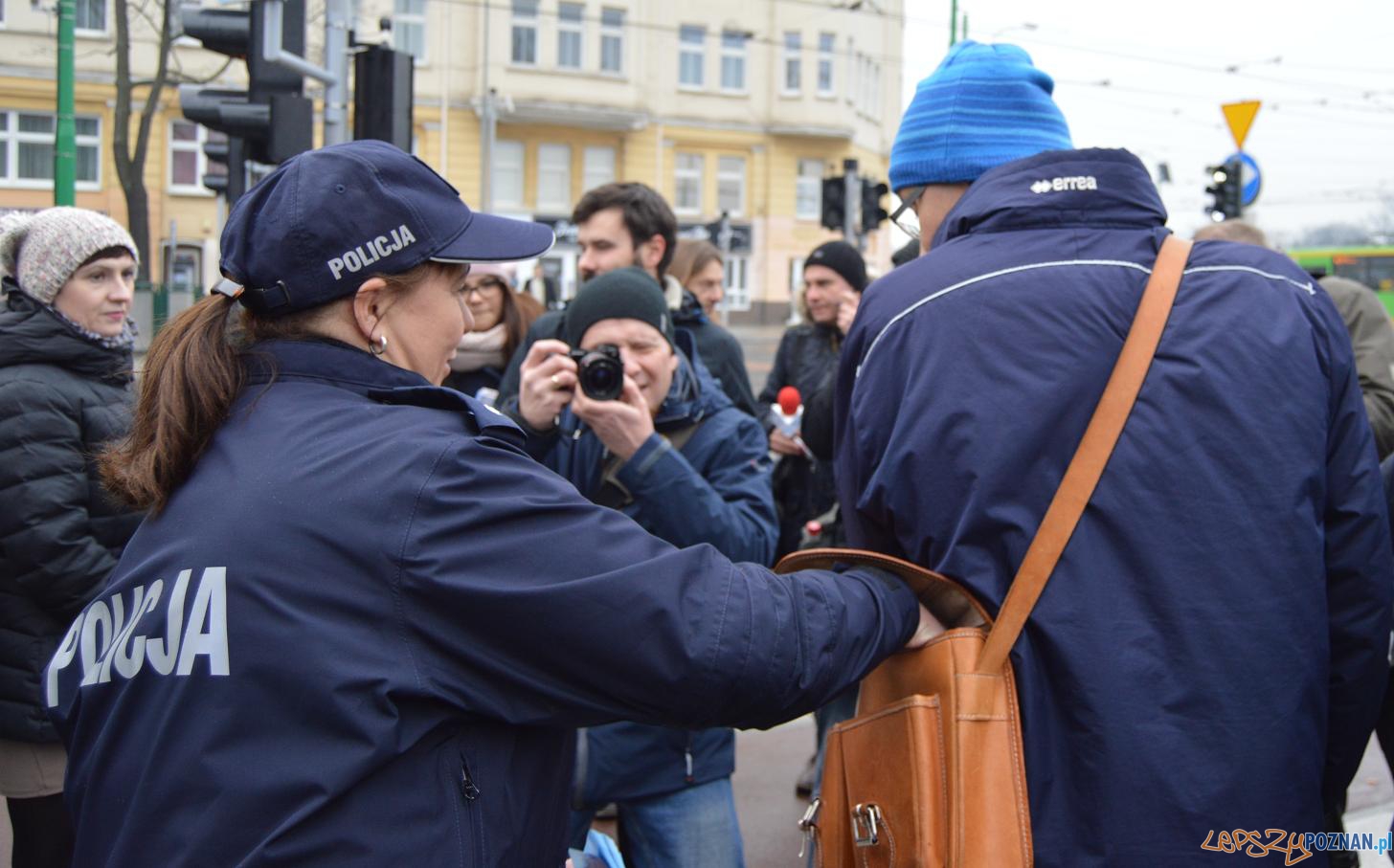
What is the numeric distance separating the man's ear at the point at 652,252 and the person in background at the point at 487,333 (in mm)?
494

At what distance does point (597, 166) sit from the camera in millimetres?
38969

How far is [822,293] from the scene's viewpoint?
539cm

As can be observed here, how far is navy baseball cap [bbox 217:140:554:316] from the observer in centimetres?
179

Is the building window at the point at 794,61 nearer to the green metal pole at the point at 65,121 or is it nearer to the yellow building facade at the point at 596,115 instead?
the yellow building facade at the point at 596,115

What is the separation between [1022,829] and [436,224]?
1.24m

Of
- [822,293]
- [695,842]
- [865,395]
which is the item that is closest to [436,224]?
[865,395]

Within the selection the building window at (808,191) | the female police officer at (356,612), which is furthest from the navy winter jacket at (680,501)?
the building window at (808,191)

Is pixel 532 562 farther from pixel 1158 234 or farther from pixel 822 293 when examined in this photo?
pixel 822 293

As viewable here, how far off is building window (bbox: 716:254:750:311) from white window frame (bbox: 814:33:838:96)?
6040 mm

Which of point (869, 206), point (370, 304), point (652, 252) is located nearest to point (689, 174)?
point (869, 206)

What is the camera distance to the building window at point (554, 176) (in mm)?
38375

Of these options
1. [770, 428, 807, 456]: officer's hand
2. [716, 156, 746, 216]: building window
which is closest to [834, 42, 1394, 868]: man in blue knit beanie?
[770, 428, 807, 456]: officer's hand

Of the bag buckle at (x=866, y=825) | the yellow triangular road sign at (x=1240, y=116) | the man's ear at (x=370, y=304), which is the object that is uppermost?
the yellow triangular road sign at (x=1240, y=116)

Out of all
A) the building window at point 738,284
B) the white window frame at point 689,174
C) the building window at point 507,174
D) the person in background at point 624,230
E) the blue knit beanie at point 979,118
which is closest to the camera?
the blue knit beanie at point 979,118
